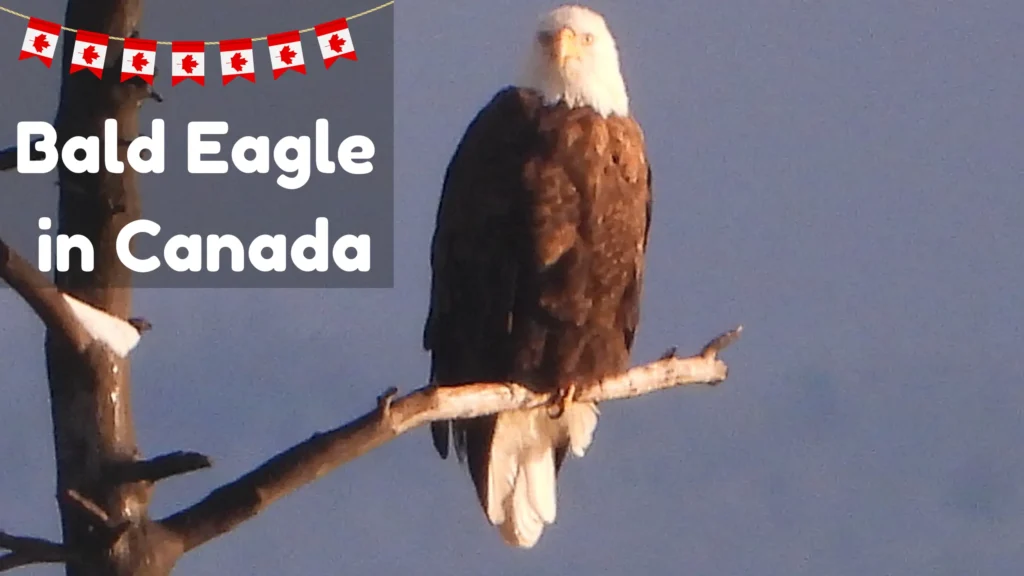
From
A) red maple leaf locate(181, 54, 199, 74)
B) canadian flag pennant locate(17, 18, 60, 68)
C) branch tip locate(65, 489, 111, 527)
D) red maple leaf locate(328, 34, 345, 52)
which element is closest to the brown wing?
red maple leaf locate(328, 34, 345, 52)

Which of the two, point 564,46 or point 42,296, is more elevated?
point 564,46

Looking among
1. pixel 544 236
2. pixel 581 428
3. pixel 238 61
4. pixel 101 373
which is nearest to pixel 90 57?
pixel 238 61

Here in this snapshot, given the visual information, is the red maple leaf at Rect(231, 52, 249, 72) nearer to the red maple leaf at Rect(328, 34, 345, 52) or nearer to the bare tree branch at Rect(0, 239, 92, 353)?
the red maple leaf at Rect(328, 34, 345, 52)

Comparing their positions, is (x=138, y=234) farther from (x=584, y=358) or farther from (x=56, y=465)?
(x=584, y=358)

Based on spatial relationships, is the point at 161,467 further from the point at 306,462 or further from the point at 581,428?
the point at 581,428

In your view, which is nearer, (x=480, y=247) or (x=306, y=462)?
(x=306, y=462)

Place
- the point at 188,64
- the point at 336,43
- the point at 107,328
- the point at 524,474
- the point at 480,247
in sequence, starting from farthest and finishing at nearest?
the point at 524,474 → the point at 480,247 → the point at 336,43 → the point at 188,64 → the point at 107,328

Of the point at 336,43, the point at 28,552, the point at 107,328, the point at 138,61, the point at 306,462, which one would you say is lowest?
the point at 28,552

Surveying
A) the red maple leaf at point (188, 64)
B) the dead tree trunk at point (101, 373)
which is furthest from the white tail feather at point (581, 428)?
Answer: the dead tree trunk at point (101, 373)
